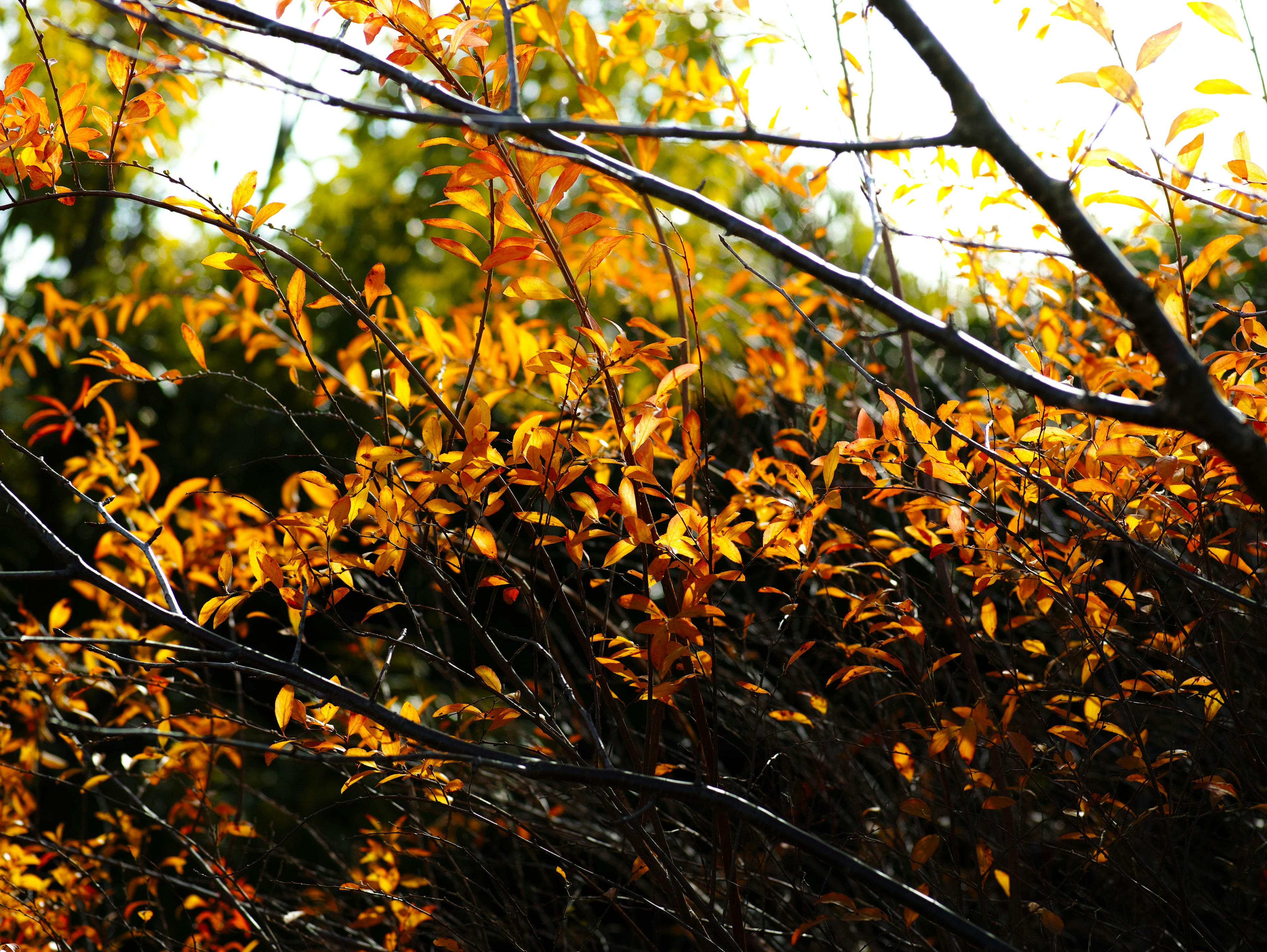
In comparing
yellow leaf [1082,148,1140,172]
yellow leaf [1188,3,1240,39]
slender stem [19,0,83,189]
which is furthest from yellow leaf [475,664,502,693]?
yellow leaf [1188,3,1240,39]

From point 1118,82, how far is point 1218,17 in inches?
8.7

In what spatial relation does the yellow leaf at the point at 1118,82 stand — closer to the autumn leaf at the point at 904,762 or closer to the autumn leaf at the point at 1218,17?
the autumn leaf at the point at 1218,17

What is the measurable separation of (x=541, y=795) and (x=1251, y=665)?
1.43m

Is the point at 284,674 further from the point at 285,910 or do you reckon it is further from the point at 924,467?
the point at 285,910

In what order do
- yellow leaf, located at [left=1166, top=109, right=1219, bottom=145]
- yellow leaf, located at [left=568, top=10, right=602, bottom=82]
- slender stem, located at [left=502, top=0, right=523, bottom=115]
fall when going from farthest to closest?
yellow leaf, located at [left=568, top=10, right=602, bottom=82], yellow leaf, located at [left=1166, top=109, right=1219, bottom=145], slender stem, located at [left=502, top=0, right=523, bottom=115]

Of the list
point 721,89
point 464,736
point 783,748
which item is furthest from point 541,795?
point 721,89

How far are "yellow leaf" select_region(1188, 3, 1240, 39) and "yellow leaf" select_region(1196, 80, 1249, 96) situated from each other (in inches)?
2.3

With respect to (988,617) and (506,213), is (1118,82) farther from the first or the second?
(988,617)

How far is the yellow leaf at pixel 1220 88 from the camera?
1180mm

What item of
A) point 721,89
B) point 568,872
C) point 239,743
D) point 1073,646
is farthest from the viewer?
point 568,872

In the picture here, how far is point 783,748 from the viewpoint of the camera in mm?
1638

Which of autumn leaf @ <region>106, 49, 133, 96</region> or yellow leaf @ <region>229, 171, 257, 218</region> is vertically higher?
autumn leaf @ <region>106, 49, 133, 96</region>

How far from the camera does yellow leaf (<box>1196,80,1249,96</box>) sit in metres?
1.18

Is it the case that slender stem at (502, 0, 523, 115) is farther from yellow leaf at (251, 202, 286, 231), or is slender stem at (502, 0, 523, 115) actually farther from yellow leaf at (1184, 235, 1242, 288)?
yellow leaf at (1184, 235, 1242, 288)
